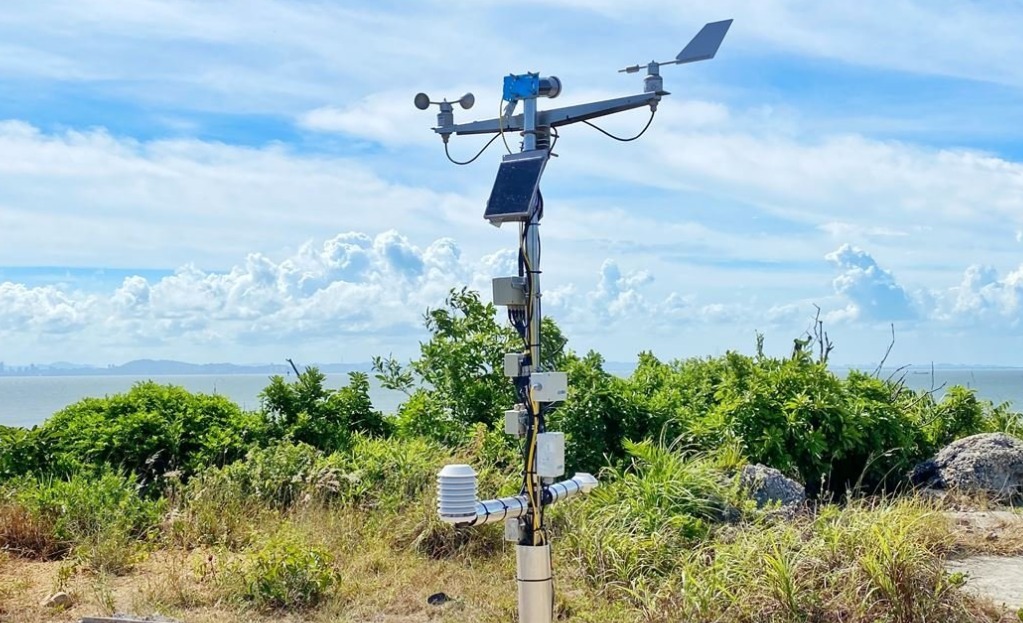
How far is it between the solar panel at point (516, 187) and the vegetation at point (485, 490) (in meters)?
2.17

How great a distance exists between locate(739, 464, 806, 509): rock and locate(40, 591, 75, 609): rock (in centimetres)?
404

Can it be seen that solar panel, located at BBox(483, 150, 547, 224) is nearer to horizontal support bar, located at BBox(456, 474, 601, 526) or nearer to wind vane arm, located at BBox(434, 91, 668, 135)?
wind vane arm, located at BBox(434, 91, 668, 135)

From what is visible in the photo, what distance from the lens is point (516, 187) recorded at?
13.9 feet

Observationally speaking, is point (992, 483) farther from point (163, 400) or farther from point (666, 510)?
point (163, 400)

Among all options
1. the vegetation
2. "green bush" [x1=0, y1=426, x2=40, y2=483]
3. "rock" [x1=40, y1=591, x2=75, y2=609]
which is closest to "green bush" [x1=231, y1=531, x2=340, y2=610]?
the vegetation

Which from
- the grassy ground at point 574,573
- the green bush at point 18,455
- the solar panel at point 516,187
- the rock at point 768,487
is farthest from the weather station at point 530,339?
the green bush at point 18,455

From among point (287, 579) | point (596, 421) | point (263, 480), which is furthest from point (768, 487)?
point (263, 480)

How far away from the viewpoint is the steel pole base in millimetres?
4355

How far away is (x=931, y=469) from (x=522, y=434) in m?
4.93

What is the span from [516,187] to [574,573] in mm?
2592

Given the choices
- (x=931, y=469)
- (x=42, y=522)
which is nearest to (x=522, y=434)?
(x=42, y=522)

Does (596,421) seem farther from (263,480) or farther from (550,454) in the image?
(550,454)

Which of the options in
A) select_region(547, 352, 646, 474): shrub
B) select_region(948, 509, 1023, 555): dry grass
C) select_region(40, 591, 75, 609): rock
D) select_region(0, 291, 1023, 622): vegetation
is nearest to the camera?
select_region(0, 291, 1023, 622): vegetation

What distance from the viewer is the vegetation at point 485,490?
5129 mm
